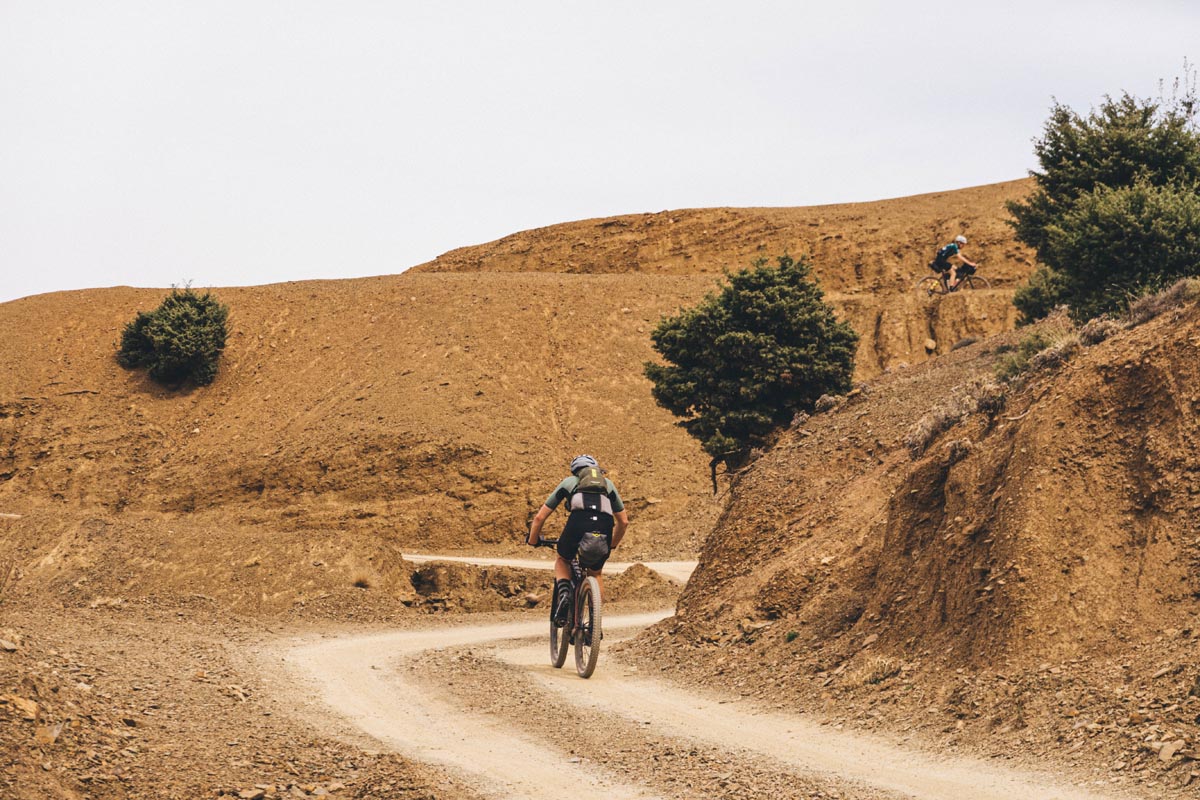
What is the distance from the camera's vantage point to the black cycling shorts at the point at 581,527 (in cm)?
1183

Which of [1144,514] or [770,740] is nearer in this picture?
[770,740]

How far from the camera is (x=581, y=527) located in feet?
38.8

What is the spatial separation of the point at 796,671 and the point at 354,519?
94.6 ft

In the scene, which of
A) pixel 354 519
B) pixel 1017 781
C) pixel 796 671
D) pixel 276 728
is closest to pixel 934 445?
pixel 796 671

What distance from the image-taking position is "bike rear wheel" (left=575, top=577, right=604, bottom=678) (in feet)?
37.8

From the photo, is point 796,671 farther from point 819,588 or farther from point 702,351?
point 702,351

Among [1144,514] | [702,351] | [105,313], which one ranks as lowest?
[1144,514]

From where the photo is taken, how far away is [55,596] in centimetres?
1836

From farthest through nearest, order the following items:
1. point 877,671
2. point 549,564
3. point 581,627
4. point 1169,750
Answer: point 549,564 < point 581,627 < point 877,671 < point 1169,750

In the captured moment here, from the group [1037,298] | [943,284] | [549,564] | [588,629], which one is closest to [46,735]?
[588,629]

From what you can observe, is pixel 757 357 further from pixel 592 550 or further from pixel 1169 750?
pixel 1169 750

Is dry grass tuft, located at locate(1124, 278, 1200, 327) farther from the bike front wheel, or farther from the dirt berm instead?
the bike front wheel

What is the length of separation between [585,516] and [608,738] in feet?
11.3

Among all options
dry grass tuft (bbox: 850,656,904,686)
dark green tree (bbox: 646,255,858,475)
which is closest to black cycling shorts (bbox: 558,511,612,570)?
dry grass tuft (bbox: 850,656,904,686)
